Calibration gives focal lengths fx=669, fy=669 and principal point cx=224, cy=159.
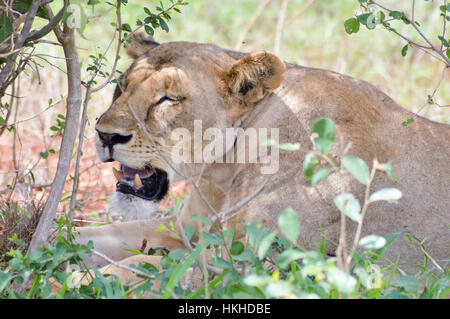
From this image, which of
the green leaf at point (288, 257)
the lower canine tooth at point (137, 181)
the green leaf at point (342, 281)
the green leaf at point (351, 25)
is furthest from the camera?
the lower canine tooth at point (137, 181)

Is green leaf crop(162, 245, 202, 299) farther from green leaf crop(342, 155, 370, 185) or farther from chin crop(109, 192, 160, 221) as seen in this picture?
chin crop(109, 192, 160, 221)

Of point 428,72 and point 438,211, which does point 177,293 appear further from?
point 428,72

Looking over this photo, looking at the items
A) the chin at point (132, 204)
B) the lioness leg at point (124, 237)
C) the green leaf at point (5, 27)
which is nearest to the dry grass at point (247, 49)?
the lioness leg at point (124, 237)

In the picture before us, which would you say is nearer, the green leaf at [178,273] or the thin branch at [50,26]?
the green leaf at [178,273]

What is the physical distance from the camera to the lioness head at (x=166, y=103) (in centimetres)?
290

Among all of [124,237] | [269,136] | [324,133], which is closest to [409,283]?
[324,133]

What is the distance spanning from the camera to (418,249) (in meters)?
2.94

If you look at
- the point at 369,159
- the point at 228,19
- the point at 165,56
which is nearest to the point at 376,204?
the point at 369,159

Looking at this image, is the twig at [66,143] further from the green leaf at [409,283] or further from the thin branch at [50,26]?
the green leaf at [409,283]

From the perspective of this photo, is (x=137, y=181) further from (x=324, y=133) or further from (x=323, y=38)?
(x=323, y=38)

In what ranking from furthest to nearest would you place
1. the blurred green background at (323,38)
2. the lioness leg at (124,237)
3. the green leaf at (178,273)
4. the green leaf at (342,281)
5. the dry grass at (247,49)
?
the blurred green background at (323,38) < the dry grass at (247,49) < the lioness leg at (124,237) < the green leaf at (178,273) < the green leaf at (342,281)

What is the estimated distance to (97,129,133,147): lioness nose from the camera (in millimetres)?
2871

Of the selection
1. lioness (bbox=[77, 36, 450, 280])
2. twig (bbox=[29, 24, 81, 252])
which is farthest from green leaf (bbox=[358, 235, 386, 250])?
twig (bbox=[29, 24, 81, 252])
